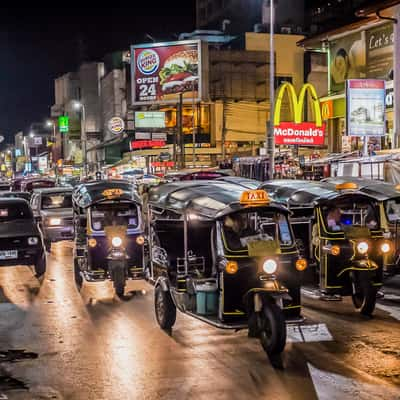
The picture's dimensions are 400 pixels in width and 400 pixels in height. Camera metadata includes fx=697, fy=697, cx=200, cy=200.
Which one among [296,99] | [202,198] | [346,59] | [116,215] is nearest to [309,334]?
[202,198]

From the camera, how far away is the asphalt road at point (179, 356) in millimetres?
7660

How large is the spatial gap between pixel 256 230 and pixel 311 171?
1826 centimetres

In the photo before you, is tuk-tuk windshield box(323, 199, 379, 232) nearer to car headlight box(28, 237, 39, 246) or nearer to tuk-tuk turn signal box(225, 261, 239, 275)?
tuk-tuk turn signal box(225, 261, 239, 275)

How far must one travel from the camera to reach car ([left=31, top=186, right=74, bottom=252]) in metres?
22.0

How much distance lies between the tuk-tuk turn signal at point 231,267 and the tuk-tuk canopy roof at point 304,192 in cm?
331

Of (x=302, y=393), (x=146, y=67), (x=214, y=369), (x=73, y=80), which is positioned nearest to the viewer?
(x=302, y=393)

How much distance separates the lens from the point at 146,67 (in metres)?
53.6

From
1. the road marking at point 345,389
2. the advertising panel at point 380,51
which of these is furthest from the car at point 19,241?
the advertising panel at point 380,51

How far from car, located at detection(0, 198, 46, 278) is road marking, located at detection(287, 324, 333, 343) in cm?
770

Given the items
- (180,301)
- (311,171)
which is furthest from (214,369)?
(311,171)

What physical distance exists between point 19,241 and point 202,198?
283 inches

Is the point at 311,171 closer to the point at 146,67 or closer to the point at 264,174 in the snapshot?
the point at 264,174

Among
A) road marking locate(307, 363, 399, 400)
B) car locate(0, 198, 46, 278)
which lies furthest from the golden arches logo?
road marking locate(307, 363, 399, 400)

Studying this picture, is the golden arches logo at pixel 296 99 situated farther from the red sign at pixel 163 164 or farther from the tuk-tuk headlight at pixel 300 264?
the red sign at pixel 163 164
